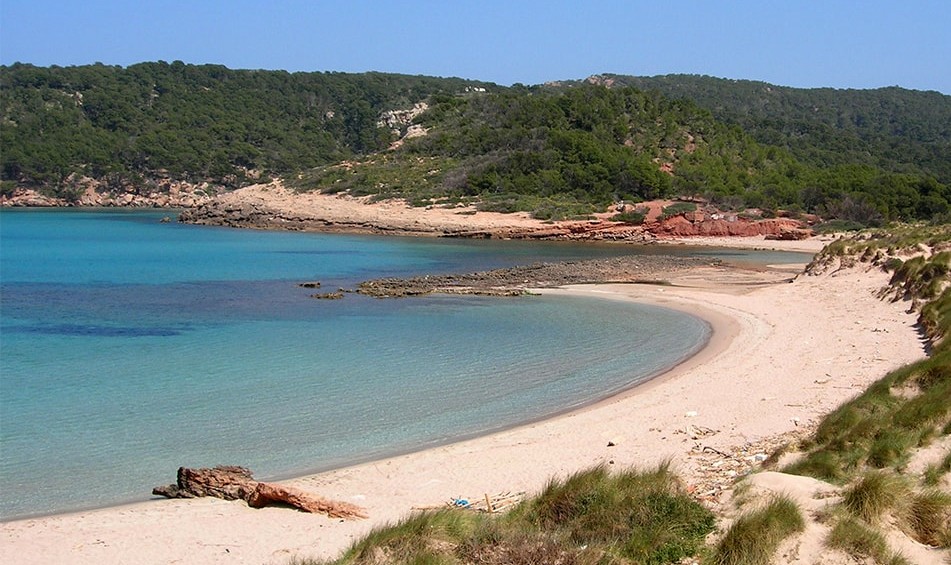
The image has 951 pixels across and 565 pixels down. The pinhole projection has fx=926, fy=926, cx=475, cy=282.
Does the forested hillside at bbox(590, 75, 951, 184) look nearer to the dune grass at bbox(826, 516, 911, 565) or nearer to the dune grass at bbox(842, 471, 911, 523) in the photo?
the dune grass at bbox(842, 471, 911, 523)

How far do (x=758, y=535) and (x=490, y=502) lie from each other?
3130mm

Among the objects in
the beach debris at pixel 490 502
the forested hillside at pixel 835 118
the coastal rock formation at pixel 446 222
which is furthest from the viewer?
the forested hillside at pixel 835 118

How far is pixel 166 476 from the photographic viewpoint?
32.6ft

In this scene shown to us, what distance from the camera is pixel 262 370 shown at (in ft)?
51.5

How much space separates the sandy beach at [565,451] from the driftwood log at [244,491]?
13 centimetres

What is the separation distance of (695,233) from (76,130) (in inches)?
3073

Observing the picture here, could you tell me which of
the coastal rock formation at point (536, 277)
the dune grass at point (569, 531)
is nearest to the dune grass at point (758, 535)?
the dune grass at point (569, 531)

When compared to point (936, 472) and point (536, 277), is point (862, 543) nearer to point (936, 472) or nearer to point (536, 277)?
point (936, 472)

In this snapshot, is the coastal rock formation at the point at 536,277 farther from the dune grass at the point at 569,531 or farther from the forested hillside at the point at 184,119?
the forested hillside at the point at 184,119

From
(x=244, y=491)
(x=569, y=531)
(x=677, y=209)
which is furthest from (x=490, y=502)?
(x=677, y=209)

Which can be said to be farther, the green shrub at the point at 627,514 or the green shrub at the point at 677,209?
the green shrub at the point at 677,209

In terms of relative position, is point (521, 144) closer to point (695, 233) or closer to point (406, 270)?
point (695, 233)

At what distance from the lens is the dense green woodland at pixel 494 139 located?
58875mm

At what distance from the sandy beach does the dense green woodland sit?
37513 millimetres
